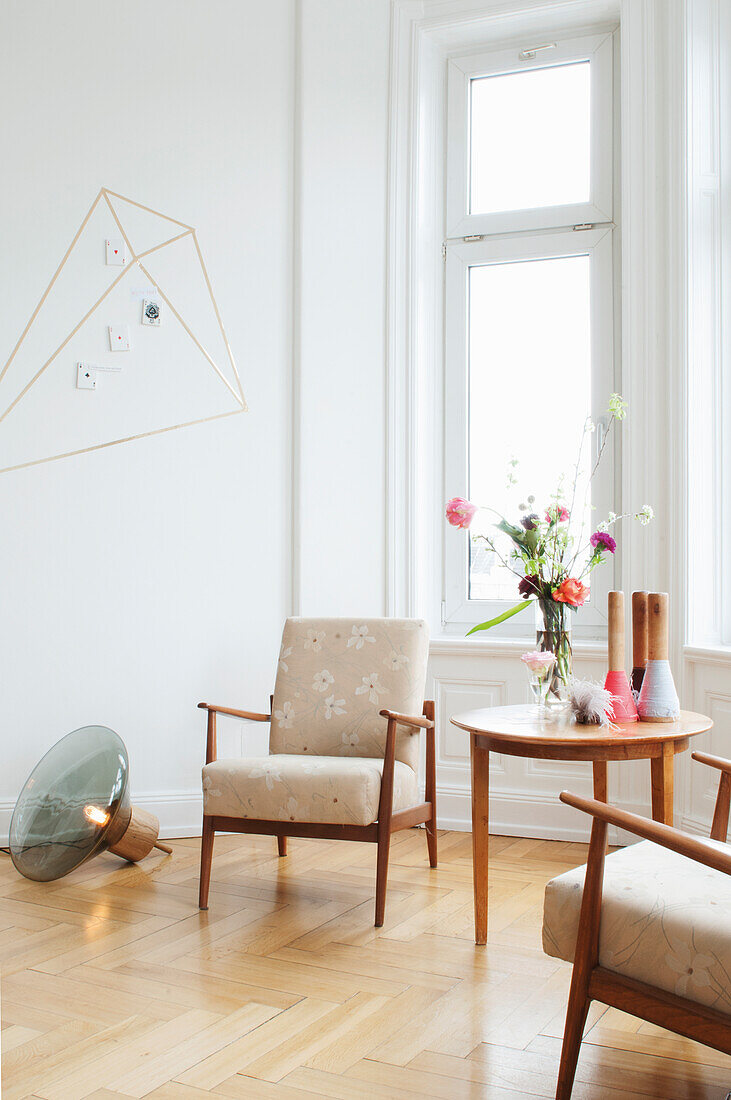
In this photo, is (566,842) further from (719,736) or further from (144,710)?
(144,710)

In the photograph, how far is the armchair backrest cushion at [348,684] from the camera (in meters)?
3.22

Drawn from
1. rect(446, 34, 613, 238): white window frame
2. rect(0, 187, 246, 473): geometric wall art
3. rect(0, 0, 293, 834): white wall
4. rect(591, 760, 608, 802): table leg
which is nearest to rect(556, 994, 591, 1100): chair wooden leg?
rect(591, 760, 608, 802): table leg

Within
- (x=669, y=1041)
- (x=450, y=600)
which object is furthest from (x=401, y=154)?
(x=669, y=1041)

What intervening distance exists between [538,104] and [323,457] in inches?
69.1

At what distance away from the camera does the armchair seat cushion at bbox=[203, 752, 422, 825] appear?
9.09 ft

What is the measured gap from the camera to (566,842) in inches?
145

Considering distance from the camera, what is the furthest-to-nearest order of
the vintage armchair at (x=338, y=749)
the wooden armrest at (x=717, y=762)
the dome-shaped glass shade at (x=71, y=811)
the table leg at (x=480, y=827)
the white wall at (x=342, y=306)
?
the white wall at (x=342, y=306), the dome-shaped glass shade at (x=71, y=811), the vintage armchair at (x=338, y=749), the table leg at (x=480, y=827), the wooden armrest at (x=717, y=762)

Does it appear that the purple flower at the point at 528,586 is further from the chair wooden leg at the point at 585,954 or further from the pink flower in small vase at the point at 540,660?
the chair wooden leg at the point at 585,954

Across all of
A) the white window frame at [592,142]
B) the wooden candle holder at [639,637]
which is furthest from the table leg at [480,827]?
the white window frame at [592,142]

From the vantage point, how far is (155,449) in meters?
3.77

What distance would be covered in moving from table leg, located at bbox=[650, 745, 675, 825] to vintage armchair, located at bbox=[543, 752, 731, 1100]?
22.0 inches

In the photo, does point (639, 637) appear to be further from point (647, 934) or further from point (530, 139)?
point (530, 139)

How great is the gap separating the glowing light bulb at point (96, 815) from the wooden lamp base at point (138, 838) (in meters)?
0.13

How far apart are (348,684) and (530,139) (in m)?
2.45
